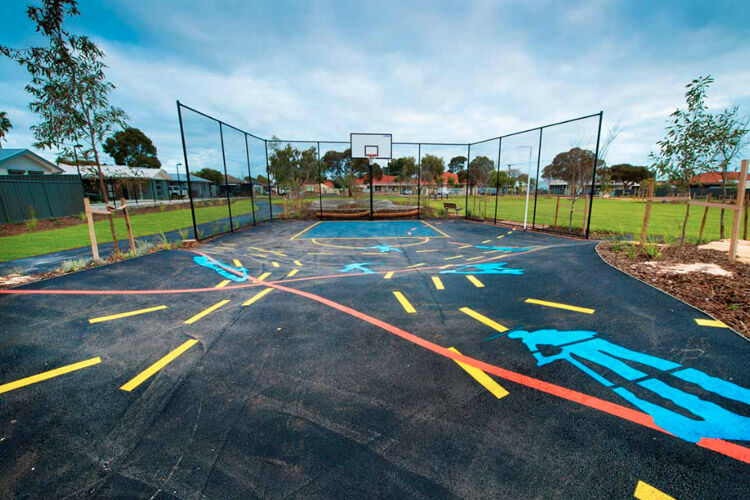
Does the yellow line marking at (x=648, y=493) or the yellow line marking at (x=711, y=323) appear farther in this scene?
the yellow line marking at (x=711, y=323)

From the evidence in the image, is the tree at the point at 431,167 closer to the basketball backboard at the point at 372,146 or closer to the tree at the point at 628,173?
the basketball backboard at the point at 372,146

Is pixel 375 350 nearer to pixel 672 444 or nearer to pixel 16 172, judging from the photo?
pixel 672 444

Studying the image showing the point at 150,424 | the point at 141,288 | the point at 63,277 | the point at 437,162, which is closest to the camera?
the point at 150,424

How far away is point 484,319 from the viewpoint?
3777 millimetres

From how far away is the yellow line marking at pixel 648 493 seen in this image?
A: 1577mm

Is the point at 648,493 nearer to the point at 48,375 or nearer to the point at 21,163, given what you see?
the point at 48,375

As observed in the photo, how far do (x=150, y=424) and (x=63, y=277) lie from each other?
5.26 metres

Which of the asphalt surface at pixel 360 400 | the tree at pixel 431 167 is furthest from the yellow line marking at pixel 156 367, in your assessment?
the tree at pixel 431 167

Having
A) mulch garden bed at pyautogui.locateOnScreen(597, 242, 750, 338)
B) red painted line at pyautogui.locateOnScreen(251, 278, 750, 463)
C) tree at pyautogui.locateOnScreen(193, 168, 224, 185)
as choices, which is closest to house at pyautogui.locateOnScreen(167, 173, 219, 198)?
tree at pyautogui.locateOnScreen(193, 168, 224, 185)

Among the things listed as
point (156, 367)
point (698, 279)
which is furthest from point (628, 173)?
point (156, 367)

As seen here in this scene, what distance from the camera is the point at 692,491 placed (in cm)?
161

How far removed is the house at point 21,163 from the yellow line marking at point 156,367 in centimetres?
2877

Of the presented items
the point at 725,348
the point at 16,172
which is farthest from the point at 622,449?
the point at 16,172

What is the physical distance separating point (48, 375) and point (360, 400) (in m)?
2.88
